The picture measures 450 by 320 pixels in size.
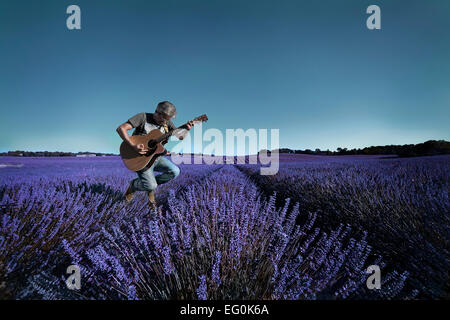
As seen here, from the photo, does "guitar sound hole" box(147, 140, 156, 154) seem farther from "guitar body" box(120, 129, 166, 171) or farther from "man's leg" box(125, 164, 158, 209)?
"man's leg" box(125, 164, 158, 209)

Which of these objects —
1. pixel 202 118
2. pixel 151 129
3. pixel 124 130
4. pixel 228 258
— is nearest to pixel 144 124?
pixel 151 129

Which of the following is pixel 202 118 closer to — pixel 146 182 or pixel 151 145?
pixel 151 145

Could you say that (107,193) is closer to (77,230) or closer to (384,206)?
(77,230)

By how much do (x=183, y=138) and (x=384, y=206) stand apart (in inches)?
70.7

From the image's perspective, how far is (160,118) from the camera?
64.1 inches

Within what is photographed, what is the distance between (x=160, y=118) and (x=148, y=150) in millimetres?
325

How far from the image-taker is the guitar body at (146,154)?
5.58ft

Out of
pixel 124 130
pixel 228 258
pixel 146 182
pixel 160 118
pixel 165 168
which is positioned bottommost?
pixel 228 258

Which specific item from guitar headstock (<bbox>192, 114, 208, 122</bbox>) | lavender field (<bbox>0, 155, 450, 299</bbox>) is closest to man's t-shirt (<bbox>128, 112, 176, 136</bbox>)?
guitar headstock (<bbox>192, 114, 208, 122</bbox>)

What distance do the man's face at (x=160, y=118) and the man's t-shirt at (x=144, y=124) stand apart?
6 cm

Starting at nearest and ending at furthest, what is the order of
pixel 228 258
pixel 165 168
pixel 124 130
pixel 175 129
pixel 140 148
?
1. pixel 228 258
2. pixel 124 130
3. pixel 140 148
4. pixel 175 129
5. pixel 165 168

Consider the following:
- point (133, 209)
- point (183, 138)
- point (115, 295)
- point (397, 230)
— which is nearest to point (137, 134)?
point (183, 138)

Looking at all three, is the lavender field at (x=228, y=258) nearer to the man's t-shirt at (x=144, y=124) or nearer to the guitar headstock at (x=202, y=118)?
the man's t-shirt at (x=144, y=124)
